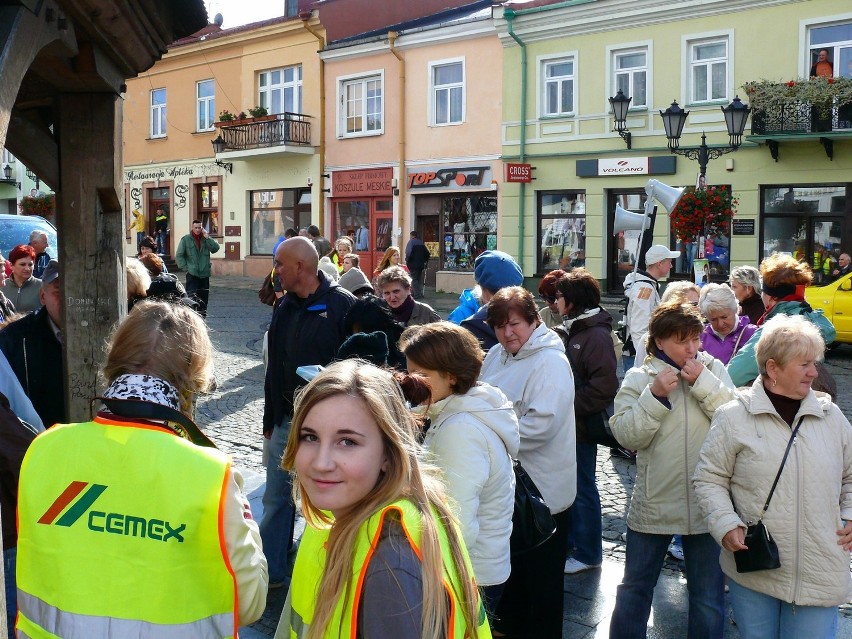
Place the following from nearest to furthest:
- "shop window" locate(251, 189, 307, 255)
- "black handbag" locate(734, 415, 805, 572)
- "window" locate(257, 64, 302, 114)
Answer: "black handbag" locate(734, 415, 805, 572)
"window" locate(257, 64, 302, 114)
"shop window" locate(251, 189, 307, 255)

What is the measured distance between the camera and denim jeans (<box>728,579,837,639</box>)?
3305 mm

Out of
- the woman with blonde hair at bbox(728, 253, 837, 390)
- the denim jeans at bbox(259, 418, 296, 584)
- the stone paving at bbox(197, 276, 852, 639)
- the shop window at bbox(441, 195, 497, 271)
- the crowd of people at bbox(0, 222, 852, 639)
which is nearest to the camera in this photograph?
the crowd of people at bbox(0, 222, 852, 639)

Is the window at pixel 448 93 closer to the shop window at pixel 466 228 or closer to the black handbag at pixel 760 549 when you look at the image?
the shop window at pixel 466 228

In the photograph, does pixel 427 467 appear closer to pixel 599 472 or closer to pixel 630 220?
pixel 599 472

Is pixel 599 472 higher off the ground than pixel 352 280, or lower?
lower

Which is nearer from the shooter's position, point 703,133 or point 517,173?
point 703,133

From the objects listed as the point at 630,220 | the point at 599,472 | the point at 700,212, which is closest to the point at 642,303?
the point at 599,472

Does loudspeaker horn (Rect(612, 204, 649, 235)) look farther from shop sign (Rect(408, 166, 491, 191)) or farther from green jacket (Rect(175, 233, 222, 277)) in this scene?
shop sign (Rect(408, 166, 491, 191))

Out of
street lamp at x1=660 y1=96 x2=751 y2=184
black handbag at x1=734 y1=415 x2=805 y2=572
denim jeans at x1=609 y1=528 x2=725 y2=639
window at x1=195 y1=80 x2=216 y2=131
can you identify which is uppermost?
window at x1=195 y1=80 x2=216 y2=131

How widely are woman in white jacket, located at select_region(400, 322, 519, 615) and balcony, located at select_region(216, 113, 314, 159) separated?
25.7 meters

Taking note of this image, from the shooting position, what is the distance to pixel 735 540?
334 cm

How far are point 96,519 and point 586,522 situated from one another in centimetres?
377

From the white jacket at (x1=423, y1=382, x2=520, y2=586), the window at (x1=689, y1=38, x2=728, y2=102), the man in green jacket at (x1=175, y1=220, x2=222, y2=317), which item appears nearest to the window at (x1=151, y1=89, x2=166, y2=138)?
the man in green jacket at (x1=175, y1=220, x2=222, y2=317)

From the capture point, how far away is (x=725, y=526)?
3.39 metres
